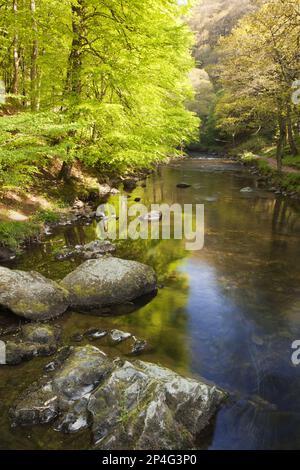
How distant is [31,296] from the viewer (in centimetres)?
750

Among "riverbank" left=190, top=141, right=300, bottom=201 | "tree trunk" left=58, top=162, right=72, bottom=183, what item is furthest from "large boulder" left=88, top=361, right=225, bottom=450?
"riverbank" left=190, top=141, right=300, bottom=201

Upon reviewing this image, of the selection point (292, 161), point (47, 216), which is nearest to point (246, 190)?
point (292, 161)

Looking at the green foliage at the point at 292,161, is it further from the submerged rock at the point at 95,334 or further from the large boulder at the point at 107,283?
the submerged rock at the point at 95,334

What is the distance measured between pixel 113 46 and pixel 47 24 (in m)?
2.89

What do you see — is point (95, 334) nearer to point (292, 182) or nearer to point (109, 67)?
point (109, 67)

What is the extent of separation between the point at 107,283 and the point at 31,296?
1.60 m

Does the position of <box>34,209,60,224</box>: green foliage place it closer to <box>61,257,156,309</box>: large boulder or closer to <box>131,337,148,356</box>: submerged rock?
<box>61,257,156,309</box>: large boulder

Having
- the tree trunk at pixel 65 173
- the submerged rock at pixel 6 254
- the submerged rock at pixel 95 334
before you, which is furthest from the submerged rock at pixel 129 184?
the submerged rock at pixel 95 334

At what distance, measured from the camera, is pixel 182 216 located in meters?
16.6

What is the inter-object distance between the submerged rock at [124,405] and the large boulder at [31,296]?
2104 mm

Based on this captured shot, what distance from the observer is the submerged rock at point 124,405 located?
4.45 metres

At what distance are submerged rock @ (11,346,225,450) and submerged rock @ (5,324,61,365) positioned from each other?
2.79 ft

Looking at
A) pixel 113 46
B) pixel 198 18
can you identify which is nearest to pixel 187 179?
pixel 113 46

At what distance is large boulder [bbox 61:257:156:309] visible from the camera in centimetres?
798
